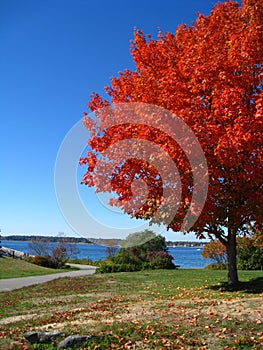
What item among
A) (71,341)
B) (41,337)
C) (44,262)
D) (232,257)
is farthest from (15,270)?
(71,341)

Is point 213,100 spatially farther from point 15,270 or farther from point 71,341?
point 15,270

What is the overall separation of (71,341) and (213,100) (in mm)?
8001

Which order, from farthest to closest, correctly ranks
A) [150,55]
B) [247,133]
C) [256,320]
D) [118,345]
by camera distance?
1. [150,55]
2. [247,133]
3. [256,320]
4. [118,345]

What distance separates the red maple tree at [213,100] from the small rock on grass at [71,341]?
525 centimetres

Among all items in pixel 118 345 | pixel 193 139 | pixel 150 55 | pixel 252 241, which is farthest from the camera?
pixel 252 241

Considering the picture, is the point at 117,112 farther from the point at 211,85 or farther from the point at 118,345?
the point at 118,345

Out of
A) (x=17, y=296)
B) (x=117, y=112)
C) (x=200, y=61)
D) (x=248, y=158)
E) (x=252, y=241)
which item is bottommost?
(x=17, y=296)

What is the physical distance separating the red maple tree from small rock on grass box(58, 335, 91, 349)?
525cm

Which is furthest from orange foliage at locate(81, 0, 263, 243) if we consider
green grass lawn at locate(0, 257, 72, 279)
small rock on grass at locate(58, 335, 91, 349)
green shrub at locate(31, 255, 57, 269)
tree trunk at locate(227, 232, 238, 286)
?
green shrub at locate(31, 255, 57, 269)

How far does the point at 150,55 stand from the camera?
13.6 m

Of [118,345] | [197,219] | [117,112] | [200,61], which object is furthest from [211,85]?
[118,345]

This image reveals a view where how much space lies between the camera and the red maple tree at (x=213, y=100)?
37.2ft

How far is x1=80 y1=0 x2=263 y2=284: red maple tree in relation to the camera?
447 inches

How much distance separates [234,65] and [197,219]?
16.3ft
